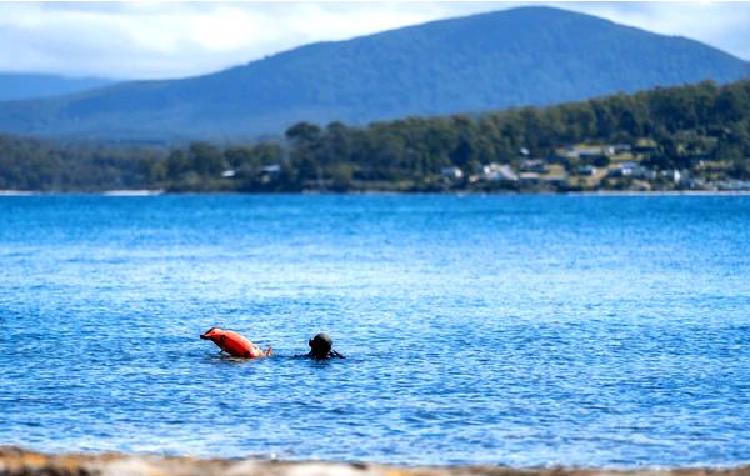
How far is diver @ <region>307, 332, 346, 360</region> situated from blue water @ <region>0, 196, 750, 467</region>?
15.9 inches

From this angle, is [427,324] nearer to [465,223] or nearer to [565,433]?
[565,433]

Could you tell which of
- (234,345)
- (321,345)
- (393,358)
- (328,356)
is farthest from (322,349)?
(234,345)

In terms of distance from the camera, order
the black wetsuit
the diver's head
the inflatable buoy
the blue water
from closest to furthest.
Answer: the blue water → the diver's head → the black wetsuit → the inflatable buoy

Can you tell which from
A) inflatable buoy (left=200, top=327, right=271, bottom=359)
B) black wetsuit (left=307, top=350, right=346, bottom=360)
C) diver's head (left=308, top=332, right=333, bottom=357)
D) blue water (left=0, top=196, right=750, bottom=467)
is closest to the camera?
blue water (left=0, top=196, right=750, bottom=467)

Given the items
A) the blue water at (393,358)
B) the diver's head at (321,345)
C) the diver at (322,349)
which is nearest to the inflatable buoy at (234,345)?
the blue water at (393,358)

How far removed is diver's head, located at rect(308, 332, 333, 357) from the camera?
31.4 metres

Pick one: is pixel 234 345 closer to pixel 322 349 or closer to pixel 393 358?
pixel 322 349

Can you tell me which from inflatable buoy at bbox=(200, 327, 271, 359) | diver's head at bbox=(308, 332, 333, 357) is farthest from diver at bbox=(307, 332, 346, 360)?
inflatable buoy at bbox=(200, 327, 271, 359)

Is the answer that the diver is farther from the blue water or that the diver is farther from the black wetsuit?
the blue water

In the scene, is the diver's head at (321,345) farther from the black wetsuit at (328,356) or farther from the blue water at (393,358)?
the blue water at (393,358)

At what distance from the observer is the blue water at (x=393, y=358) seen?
2311 centimetres

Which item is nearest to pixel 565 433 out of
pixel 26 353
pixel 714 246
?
pixel 26 353

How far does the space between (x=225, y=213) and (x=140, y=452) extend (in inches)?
6236

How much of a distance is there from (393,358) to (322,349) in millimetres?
1800
